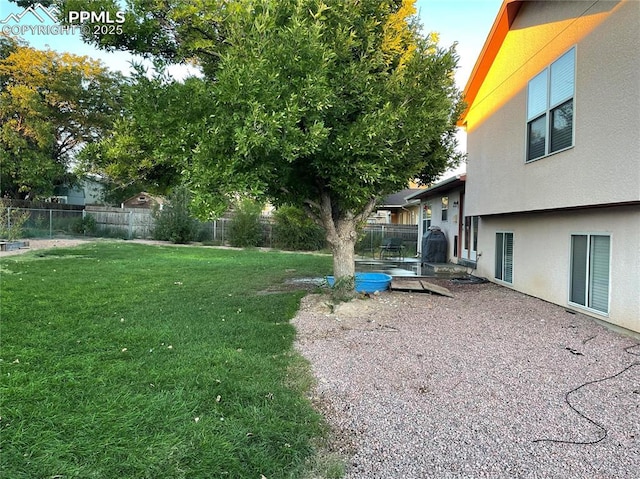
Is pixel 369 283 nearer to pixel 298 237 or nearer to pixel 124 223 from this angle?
→ pixel 298 237

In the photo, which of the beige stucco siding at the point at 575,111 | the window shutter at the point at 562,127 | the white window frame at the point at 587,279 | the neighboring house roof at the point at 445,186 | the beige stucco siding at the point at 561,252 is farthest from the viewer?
the neighboring house roof at the point at 445,186

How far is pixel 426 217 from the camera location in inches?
696

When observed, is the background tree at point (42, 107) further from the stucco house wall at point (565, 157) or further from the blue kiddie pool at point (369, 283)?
the stucco house wall at point (565, 157)

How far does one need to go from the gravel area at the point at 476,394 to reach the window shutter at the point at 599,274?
0.35 metres

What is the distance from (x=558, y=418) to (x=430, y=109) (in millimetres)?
4621

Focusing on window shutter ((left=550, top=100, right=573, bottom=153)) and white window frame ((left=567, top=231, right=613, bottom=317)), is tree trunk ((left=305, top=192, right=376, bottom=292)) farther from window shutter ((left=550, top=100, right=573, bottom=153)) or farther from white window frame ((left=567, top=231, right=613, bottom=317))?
white window frame ((left=567, top=231, right=613, bottom=317))

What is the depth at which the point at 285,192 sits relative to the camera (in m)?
6.79

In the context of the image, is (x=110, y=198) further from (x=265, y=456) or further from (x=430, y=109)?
(x=265, y=456)

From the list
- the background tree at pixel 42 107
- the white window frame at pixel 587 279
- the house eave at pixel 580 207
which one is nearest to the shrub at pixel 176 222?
the background tree at pixel 42 107

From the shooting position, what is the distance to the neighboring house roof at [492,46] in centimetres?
823

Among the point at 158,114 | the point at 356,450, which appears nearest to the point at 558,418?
the point at 356,450

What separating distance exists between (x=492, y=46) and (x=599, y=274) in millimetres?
6095

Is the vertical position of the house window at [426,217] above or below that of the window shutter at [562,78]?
below

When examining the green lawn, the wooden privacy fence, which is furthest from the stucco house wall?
the wooden privacy fence
